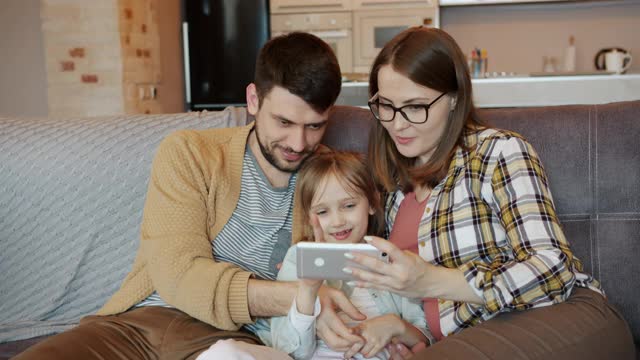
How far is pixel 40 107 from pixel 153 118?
118 inches

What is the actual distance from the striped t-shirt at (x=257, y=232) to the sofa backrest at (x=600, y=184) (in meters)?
0.62

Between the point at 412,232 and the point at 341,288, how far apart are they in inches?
8.8

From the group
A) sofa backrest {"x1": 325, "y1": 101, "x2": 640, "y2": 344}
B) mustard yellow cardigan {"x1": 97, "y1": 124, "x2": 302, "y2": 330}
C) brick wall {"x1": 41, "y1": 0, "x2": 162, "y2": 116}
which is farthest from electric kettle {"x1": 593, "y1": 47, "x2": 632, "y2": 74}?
mustard yellow cardigan {"x1": 97, "y1": 124, "x2": 302, "y2": 330}

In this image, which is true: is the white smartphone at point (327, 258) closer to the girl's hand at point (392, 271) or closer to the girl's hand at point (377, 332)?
the girl's hand at point (392, 271)

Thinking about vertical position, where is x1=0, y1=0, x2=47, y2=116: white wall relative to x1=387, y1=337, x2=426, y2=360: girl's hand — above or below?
above

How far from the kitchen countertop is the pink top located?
2827mm

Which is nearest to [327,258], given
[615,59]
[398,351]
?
[398,351]

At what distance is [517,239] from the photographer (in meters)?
1.42

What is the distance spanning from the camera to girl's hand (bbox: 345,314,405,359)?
1501 millimetres

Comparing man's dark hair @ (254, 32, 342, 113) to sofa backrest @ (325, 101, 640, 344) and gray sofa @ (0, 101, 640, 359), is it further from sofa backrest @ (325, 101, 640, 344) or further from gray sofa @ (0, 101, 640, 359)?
sofa backrest @ (325, 101, 640, 344)

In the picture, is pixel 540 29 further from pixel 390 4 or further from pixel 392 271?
pixel 392 271

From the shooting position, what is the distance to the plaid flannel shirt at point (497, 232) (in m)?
1.38

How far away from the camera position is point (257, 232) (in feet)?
5.81

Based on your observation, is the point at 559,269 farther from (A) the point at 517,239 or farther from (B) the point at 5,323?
(B) the point at 5,323
